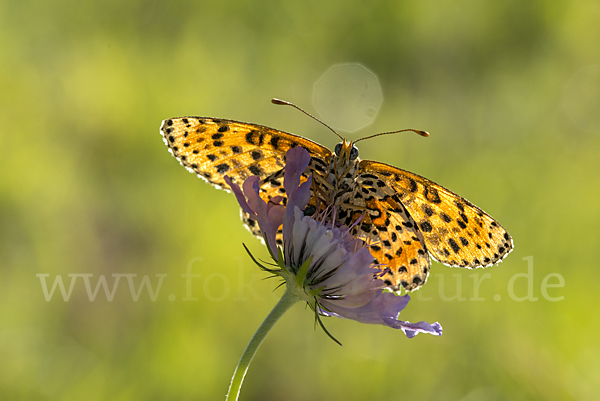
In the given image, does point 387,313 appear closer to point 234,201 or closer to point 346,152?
point 346,152

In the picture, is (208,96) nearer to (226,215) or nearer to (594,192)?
(226,215)

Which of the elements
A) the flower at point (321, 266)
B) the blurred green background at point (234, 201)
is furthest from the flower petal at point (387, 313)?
the blurred green background at point (234, 201)

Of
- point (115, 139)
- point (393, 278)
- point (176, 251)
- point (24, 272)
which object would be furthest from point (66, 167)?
point (393, 278)

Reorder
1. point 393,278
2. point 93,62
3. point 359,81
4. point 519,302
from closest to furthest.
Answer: point 393,278
point 519,302
point 93,62
point 359,81

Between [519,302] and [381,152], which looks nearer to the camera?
[519,302]

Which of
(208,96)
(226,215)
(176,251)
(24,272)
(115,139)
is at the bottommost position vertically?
(24,272)

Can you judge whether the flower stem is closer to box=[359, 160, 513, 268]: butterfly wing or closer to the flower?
the flower

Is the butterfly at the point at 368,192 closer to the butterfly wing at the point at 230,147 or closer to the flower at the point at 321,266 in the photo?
the butterfly wing at the point at 230,147

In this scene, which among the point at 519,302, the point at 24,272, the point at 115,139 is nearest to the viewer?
the point at 24,272
